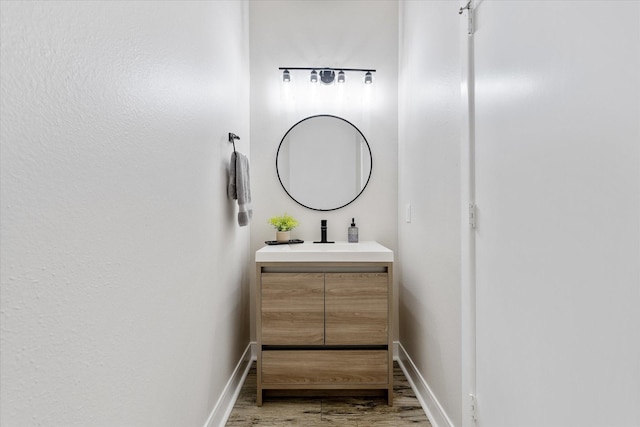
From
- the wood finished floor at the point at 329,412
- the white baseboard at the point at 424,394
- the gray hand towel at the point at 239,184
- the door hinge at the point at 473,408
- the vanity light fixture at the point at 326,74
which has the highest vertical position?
the vanity light fixture at the point at 326,74

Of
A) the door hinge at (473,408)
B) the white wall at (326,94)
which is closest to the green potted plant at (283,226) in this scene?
the white wall at (326,94)

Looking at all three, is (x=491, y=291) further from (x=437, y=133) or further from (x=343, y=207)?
(x=343, y=207)

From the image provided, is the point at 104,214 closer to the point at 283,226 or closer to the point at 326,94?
the point at 283,226

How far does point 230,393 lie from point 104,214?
153 cm

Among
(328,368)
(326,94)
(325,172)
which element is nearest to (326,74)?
(326,94)

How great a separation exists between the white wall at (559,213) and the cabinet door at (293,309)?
92cm

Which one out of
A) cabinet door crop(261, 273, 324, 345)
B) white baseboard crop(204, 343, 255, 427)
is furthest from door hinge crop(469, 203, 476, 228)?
white baseboard crop(204, 343, 255, 427)

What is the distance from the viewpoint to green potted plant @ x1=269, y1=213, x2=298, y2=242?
253cm

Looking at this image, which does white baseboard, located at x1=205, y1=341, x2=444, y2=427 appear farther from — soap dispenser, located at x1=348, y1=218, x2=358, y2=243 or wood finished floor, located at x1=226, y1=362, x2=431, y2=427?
soap dispenser, located at x1=348, y1=218, x2=358, y2=243

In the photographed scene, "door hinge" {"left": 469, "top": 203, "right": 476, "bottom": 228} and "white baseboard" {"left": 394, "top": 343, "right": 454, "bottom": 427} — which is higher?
"door hinge" {"left": 469, "top": 203, "right": 476, "bottom": 228}

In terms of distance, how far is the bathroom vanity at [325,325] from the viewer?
2.02 meters

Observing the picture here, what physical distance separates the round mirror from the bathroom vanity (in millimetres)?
740

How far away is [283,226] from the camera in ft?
8.32

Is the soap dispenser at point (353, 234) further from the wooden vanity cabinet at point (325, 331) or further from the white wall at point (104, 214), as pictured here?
the white wall at point (104, 214)
